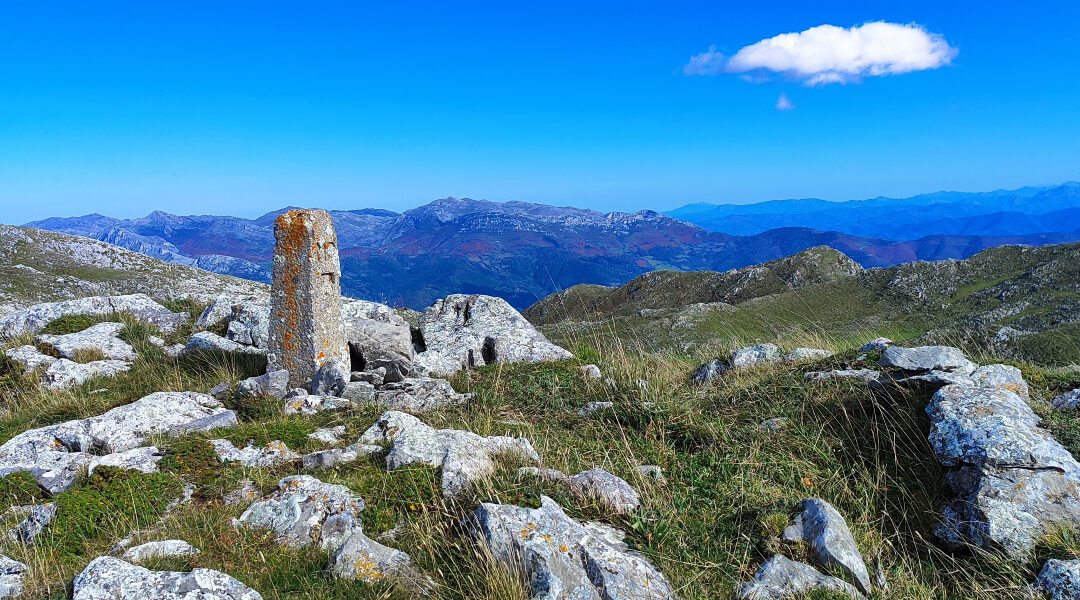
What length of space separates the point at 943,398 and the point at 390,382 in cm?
802

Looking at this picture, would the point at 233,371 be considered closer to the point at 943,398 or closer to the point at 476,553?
the point at 476,553

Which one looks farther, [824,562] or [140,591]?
[824,562]

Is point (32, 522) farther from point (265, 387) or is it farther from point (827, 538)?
point (827, 538)

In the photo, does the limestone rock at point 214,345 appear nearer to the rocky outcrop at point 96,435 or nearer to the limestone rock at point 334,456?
the rocky outcrop at point 96,435

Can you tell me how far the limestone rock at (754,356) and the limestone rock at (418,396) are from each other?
486 cm

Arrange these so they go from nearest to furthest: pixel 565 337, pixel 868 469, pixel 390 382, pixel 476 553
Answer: pixel 476 553
pixel 868 469
pixel 390 382
pixel 565 337

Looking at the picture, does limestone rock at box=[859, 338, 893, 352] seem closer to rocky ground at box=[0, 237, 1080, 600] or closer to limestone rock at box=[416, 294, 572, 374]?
rocky ground at box=[0, 237, 1080, 600]

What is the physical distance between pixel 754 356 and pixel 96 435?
33.4 ft

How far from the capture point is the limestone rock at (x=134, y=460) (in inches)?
236

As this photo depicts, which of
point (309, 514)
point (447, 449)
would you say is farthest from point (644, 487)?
point (309, 514)

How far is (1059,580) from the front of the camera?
13.8ft

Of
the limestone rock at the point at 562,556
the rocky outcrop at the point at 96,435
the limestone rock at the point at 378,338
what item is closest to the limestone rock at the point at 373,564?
the limestone rock at the point at 562,556

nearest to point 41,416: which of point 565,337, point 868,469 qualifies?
point 565,337

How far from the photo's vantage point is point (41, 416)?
27.4ft
